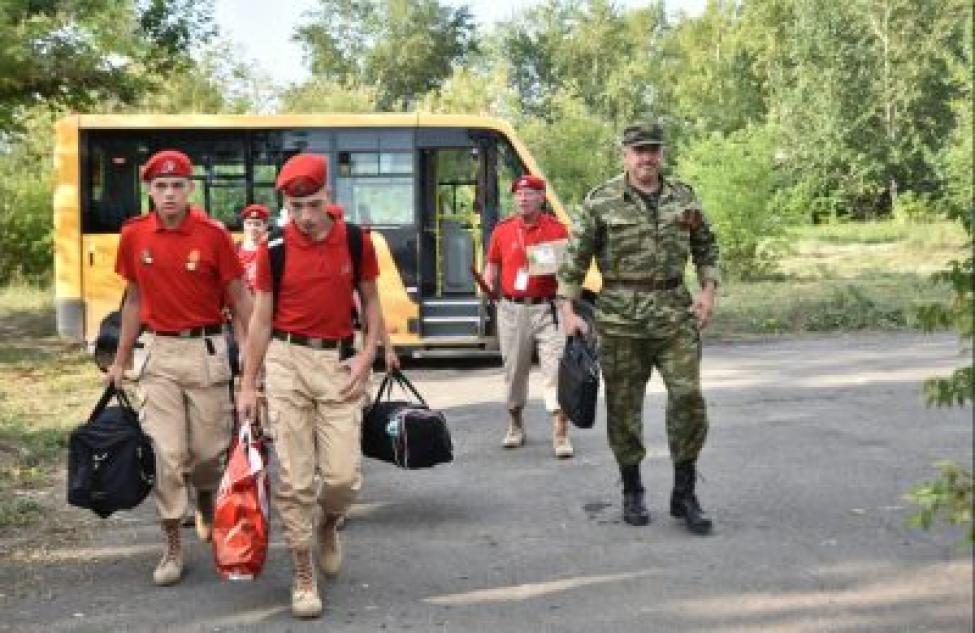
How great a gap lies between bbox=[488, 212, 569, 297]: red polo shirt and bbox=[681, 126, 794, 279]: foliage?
1371 cm

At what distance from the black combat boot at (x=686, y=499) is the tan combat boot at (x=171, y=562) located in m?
2.41

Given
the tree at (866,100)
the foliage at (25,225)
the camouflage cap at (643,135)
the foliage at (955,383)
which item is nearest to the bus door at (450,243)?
the camouflage cap at (643,135)

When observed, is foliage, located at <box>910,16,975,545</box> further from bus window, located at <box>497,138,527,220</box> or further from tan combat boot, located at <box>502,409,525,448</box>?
bus window, located at <box>497,138,527,220</box>

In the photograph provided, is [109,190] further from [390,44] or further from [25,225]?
[390,44]

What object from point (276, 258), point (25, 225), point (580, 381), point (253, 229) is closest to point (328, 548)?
point (276, 258)

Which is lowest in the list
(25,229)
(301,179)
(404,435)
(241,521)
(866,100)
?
(241,521)

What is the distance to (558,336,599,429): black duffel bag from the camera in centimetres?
666

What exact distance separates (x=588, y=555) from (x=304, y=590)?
4.53 feet

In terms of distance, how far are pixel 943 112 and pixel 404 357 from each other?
30802 mm

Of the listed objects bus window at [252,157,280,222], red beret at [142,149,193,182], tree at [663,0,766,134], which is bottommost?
red beret at [142,149,193,182]

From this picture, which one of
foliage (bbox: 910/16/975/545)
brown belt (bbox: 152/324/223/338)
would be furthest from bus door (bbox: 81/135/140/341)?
foliage (bbox: 910/16/975/545)

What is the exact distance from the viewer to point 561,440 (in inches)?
312

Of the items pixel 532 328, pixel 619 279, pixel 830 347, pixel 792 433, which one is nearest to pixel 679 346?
pixel 619 279

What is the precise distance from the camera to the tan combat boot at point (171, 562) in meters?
5.34
